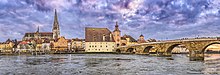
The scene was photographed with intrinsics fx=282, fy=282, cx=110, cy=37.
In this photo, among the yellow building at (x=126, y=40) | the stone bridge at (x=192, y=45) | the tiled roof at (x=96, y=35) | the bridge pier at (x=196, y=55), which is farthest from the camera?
the yellow building at (x=126, y=40)

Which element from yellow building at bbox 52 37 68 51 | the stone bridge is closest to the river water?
the stone bridge

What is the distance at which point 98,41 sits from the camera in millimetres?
154500

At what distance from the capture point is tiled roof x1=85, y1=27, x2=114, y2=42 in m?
153

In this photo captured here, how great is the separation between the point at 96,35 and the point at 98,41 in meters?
3.67

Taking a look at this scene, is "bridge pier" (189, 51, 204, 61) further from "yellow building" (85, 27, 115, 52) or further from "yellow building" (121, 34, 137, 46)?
"yellow building" (121, 34, 137, 46)

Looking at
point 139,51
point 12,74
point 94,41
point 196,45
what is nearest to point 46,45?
point 94,41

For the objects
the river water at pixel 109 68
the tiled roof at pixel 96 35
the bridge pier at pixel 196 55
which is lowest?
the river water at pixel 109 68

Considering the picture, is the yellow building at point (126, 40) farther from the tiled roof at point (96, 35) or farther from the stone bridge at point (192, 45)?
the stone bridge at point (192, 45)

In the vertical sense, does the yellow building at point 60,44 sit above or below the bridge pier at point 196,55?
above

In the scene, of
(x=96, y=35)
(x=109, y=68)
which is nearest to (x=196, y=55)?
(x=109, y=68)

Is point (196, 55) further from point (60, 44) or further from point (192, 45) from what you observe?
point (60, 44)

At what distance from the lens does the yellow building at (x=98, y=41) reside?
502 feet

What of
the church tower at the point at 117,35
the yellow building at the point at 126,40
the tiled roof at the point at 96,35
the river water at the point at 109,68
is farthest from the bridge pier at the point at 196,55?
the yellow building at the point at 126,40

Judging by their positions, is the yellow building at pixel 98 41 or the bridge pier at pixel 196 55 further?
the yellow building at pixel 98 41
